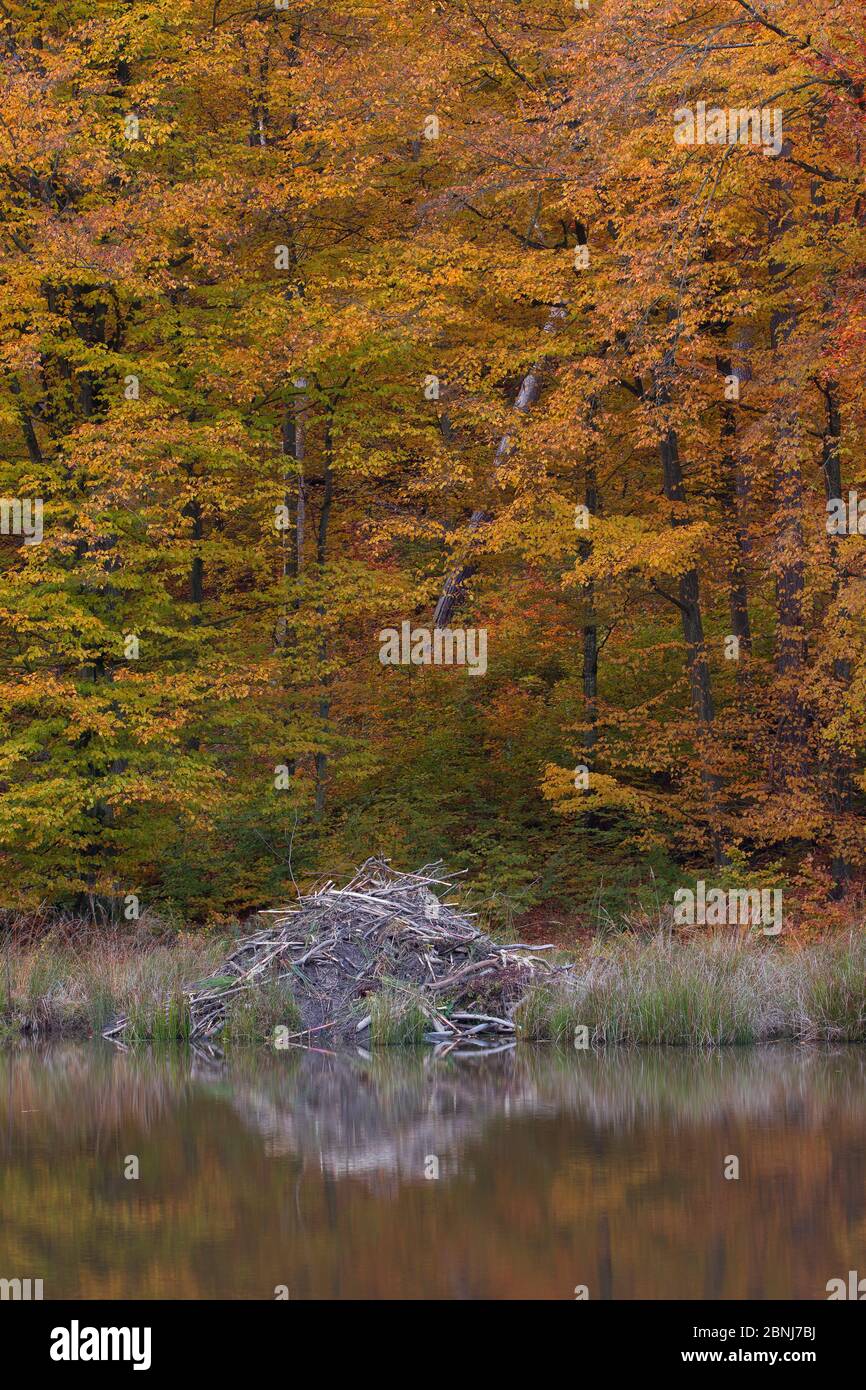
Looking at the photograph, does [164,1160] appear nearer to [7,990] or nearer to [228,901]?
[7,990]

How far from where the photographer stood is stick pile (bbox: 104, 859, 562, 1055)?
14.9 m

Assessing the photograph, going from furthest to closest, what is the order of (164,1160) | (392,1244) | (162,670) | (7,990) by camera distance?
(162,670) < (7,990) < (164,1160) < (392,1244)

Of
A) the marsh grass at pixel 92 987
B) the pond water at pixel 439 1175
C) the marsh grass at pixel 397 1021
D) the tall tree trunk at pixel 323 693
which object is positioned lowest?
the pond water at pixel 439 1175

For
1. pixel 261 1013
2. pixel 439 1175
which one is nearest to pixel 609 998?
pixel 261 1013

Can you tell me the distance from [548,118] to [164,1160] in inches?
585

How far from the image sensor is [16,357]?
60.4 feet

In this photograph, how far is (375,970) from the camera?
49.5ft

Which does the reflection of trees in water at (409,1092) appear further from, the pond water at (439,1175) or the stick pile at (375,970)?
the stick pile at (375,970)

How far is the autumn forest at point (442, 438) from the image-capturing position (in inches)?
720

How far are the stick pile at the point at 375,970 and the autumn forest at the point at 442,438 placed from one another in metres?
3.56

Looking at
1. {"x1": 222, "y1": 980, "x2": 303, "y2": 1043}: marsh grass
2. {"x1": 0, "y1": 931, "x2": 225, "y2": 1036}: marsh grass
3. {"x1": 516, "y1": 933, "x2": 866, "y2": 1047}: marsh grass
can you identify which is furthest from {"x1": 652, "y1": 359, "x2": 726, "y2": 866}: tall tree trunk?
{"x1": 222, "y1": 980, "x2": 303, "y2": 1043}: marsh grass

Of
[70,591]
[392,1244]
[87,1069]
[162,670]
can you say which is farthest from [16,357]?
[392,1244]

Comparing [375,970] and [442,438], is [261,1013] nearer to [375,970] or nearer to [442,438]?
[375,970]

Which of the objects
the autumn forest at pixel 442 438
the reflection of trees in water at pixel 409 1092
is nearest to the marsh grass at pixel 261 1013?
the reflection of trees in water at pixel 409 1092
